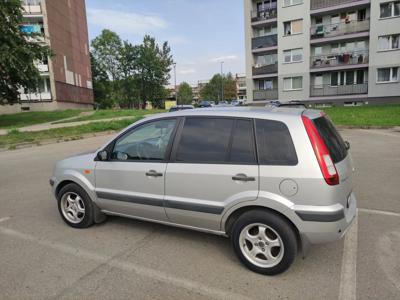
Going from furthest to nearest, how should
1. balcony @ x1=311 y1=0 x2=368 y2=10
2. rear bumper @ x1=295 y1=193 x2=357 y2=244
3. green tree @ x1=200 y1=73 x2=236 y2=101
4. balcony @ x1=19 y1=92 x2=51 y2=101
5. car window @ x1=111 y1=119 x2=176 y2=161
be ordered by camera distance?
green tree @ x1=200 y1=73 x2=236 y2=101 → balcony @ x1=19 y1=92 x2=51 y2=101 → balcony @ x1=311 y1=0 x2=368 y2=10 → car window @ x1=111 y1=119 x2=176 y2=161 → rear bumper @ x1=295 y1=193 x2=357 y2=244

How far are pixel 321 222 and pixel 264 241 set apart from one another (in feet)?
1.88

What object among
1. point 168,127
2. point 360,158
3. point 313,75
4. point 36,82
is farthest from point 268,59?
point 168,127

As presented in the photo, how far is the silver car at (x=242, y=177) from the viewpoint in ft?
9.26

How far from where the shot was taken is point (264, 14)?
33031 mm

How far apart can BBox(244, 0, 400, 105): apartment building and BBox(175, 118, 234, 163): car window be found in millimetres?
29849

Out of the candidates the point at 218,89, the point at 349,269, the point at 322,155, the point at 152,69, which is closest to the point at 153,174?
the point at 322,155

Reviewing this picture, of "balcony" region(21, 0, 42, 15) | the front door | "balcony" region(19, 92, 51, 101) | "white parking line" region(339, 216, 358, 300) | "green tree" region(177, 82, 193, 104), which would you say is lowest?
"white parking line" region(339, 216, 358, 300)

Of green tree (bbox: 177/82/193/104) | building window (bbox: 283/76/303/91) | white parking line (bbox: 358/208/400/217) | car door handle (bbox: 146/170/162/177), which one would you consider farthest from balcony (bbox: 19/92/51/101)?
green tree (bbox: 177/82/193/104)

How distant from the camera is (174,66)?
6569 centimetres

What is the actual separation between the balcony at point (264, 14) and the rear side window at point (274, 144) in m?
33.1

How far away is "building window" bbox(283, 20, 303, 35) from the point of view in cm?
3116

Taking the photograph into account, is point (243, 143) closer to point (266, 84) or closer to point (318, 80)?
point (318, 80)

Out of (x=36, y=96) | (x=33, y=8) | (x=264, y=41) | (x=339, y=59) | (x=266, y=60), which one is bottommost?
(x=36, y=96)

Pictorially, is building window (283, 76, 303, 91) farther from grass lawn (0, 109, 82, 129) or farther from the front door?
the front door
